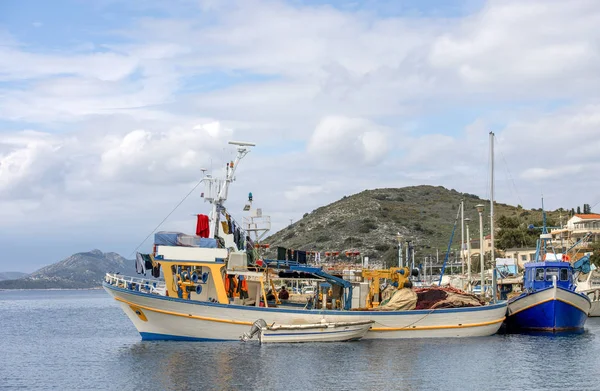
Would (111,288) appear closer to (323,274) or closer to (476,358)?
(323,274)

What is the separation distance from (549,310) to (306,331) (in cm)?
1589

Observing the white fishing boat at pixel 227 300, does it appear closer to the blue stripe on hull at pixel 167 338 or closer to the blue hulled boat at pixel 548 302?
the blue stripe on hull at pixel 167 338

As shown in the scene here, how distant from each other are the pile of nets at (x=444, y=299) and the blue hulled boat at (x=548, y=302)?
4.11m

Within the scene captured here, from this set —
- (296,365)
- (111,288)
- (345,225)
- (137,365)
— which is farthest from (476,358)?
(345,225)

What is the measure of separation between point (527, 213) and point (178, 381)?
4520 inches

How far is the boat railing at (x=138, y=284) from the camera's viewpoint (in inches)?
1553

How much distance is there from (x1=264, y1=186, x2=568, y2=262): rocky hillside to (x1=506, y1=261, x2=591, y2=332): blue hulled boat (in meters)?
64.9

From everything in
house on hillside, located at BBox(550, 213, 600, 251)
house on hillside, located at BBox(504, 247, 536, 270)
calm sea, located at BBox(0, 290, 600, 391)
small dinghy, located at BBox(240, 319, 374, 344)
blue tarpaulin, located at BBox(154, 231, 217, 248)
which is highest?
house on hillside, located at BBox(550, 213, 600, 251)

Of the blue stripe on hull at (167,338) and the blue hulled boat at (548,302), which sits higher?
the blue hulled boat at (548,302)

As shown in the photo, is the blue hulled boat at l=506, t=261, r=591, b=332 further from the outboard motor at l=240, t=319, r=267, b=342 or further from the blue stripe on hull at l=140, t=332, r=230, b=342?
the blue stripe on hull at l=140, t=332, r=230, b=342

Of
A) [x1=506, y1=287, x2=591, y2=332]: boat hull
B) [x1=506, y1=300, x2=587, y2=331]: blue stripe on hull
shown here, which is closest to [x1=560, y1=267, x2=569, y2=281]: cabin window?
[x1=506, y1=287, x2=591, y2=332]: boat hull

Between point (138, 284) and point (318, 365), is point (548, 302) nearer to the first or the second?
point (318, 365)

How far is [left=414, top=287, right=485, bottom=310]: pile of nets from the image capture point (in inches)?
1612

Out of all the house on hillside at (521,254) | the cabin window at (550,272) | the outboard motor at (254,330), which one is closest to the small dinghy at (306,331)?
the outboard motor at (254,330)
